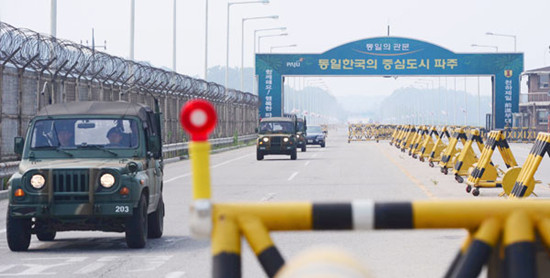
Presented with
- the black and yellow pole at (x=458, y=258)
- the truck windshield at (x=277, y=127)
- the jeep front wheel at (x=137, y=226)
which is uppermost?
the truck windshield at (x=277, y=127)

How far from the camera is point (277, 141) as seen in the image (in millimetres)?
39344

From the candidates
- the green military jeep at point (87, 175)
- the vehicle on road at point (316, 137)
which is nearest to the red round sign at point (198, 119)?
the green military jeep at point (87, 175)

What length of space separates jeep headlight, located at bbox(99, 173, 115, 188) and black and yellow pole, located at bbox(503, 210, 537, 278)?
329 inches

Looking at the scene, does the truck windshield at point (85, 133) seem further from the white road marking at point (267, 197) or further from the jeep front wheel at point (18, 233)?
the white road marking at point (267, 197)

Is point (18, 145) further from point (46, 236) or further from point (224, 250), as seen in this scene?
point (224, 250)

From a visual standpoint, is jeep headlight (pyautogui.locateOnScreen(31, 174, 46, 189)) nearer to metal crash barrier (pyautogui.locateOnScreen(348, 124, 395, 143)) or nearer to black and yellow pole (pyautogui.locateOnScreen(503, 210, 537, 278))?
black and yellow pole (pyautogui.locateOnScreen(503, 210, 537, 278))

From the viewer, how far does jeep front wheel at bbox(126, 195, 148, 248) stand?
11.3 metres

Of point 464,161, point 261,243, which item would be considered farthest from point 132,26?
point 261,243

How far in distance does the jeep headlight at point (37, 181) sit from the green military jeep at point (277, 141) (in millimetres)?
27922

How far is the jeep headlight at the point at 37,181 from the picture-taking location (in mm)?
11242

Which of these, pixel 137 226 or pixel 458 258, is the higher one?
pixel 458 258

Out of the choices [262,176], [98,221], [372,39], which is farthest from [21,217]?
[372,39]

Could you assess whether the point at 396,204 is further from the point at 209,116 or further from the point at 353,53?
the point at 353,53

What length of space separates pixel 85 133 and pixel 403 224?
9559 mm
